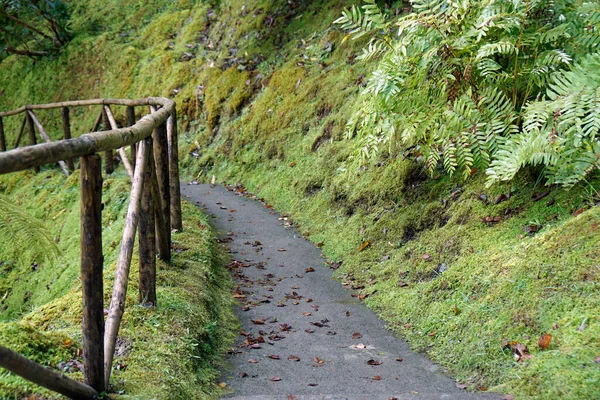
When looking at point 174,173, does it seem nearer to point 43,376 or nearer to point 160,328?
point 160,328

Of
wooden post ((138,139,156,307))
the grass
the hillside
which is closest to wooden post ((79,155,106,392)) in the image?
the grass

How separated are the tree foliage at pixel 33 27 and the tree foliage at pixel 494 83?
12521 millimetres

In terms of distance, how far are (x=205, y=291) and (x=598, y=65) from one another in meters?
3.75

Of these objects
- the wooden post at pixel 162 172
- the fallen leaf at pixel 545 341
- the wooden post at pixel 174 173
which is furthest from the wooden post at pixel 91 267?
the wooden post at pixel 174 173

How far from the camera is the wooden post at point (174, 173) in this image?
636 cm

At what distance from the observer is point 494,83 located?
5129 millimetres

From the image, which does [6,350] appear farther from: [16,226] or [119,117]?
[119,117]

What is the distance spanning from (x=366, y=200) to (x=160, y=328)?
12.8ft

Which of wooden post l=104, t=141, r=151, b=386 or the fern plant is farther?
wooden post l=104, t=141, r=151, b=386

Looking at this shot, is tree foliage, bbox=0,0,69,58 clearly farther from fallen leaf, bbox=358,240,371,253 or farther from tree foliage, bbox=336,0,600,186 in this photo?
tree foliage, bbox=336,0,600,186

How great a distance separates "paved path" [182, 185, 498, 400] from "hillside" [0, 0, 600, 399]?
21 cm

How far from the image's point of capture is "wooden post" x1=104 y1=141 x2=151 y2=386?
10.1 feet

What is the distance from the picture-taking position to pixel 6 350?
219cm

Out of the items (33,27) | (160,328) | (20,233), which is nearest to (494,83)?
(160,328)
